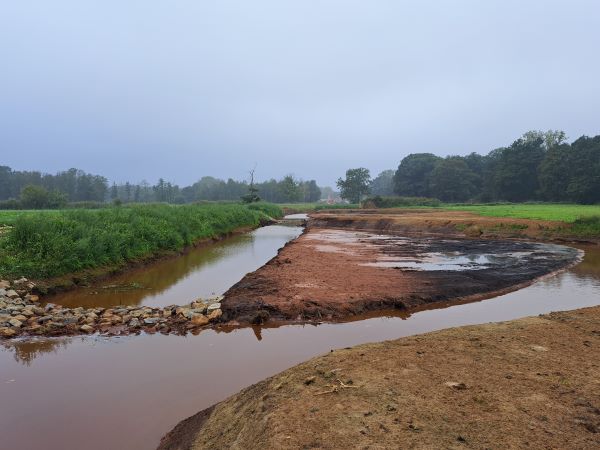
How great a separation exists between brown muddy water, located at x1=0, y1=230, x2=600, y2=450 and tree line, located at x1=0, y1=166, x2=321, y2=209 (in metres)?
55.9

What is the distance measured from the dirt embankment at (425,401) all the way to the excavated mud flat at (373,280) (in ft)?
12.7

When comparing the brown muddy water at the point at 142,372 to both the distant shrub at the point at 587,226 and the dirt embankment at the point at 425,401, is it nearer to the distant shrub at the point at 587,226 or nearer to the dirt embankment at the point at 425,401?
the dirt embankment at the point at 425,401

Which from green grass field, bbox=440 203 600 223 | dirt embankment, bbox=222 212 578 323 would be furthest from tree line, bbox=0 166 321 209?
dirt embankment, bbox=222 212 578 323

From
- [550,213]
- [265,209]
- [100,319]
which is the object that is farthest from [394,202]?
[100,319]

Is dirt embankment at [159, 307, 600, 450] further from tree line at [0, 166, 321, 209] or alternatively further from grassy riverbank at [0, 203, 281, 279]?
tree line at [0, 166, 321, 209]

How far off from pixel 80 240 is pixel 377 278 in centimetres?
1021

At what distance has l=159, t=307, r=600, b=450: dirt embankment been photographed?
3717 mm

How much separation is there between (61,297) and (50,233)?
2.90m

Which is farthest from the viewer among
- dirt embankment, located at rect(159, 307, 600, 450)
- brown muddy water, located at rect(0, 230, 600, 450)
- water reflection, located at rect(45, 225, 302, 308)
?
water reflection, located at rect(45, 225, 302, 308)

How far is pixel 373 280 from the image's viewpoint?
12.9 metres

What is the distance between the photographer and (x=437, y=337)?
663 centimetres

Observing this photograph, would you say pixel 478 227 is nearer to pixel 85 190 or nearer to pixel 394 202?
pixel 394 202

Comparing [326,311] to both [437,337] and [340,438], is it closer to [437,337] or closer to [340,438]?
[437,337]

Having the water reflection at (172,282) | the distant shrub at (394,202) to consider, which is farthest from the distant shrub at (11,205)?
the distant shrub at (394,202)
